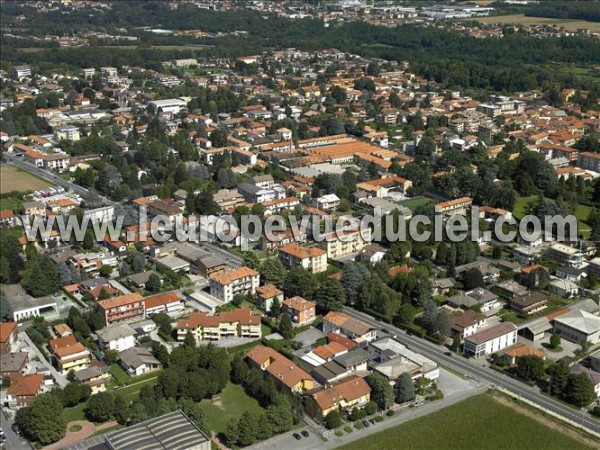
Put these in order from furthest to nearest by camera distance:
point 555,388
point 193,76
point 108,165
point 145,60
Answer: point 145,60
point 193,76
point 108,165
point 555,388

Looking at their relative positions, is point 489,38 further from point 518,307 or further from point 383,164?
point 518,307

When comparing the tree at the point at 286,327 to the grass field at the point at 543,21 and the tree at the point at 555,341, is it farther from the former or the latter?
the grass field at the point at 543,21

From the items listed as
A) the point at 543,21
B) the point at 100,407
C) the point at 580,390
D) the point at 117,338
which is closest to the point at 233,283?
the point at 117,338

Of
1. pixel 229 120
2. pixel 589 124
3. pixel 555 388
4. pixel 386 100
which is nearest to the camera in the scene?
pixel 555 388

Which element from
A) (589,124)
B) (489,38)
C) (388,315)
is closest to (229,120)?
(589,124)

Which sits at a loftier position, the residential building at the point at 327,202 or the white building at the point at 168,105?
the white building at the point at 168,105

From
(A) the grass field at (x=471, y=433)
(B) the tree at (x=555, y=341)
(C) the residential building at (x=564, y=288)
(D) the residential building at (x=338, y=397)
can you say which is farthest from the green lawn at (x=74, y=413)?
(C) the residential building at (x=564, y=288)

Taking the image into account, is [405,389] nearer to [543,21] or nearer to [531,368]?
[531,368]
